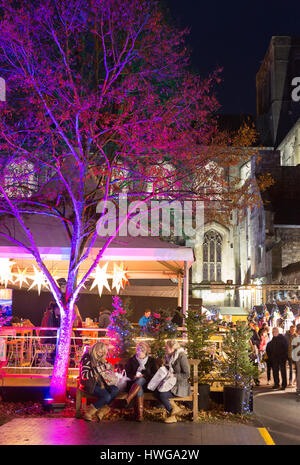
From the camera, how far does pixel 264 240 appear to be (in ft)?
108

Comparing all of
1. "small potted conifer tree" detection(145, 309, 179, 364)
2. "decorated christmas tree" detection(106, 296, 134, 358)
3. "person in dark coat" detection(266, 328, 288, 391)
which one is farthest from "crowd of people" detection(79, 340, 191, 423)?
"person in dark coat" detection(266, 328, 288, 391)

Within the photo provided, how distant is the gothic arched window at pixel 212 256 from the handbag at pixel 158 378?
125 feet

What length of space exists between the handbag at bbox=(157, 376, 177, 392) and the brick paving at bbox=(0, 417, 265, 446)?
0.54 metres

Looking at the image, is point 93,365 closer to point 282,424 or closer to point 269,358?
point 282,424

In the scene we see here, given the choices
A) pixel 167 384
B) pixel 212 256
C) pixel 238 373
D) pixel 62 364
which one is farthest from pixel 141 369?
pixel 212 256

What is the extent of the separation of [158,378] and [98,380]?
1009 millimetres

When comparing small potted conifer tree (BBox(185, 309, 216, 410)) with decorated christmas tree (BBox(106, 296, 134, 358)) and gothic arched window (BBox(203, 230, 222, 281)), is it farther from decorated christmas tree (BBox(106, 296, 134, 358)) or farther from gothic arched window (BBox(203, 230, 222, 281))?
gothic arched window (BBox(203, 230, 222, 281))

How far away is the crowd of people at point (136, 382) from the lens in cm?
777

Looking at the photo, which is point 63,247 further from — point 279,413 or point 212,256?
point 212,256

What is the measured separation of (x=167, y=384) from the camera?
7.82m

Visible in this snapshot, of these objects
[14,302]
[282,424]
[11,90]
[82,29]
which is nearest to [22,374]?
[282,424]

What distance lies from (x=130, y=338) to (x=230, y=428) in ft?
8.77

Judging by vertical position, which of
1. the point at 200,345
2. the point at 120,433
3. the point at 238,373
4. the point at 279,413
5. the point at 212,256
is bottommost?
the point at 279,413
